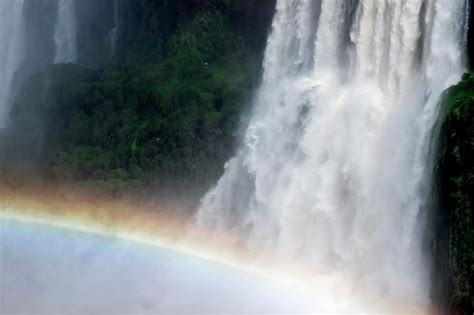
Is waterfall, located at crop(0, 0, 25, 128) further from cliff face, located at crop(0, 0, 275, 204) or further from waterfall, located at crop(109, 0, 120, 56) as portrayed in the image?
waterfall, located at crop(109, 0, 120, 56)

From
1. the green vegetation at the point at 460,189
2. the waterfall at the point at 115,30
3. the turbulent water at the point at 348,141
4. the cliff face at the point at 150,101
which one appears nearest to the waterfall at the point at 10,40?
the cliff face at the point at 150,101

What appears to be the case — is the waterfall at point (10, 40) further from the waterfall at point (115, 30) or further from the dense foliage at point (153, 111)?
the dense foliage at point (153, 111)

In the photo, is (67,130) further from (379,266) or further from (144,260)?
(379,266)

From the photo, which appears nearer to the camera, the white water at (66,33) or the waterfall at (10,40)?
the white water at (66,33)

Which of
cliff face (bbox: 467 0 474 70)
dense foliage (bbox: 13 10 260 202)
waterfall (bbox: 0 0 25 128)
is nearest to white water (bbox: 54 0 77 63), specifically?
waterfall (bbox: 0 0 25 128)

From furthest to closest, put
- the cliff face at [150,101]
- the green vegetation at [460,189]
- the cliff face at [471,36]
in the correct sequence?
the cliff face at [150,101], the cliff face at [471,36], the green vegetation at [460,189]

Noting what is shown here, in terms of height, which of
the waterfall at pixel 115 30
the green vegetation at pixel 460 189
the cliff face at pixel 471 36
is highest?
the waterfall at pixel 115 30

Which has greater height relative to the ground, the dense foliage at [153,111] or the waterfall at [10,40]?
the waterfall at [10,40]
